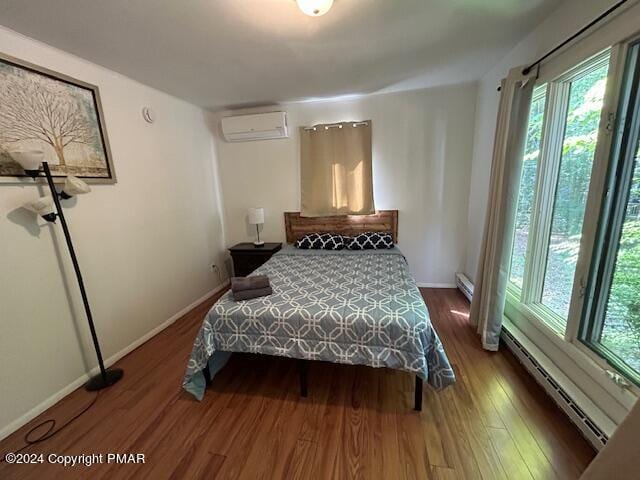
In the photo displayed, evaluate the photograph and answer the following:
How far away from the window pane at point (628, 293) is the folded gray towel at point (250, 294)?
6.60 feet

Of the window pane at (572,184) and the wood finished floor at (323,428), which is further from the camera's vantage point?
the window pane at (572,184)

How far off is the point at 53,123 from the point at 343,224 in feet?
9.26

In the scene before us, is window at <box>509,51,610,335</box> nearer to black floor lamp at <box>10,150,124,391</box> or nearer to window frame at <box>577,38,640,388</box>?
window frame at <box>577,38,640,388</box>

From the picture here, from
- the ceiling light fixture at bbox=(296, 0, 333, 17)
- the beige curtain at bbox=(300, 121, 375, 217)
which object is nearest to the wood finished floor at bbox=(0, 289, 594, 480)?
the beige curtain at bbox=(300, 121, 375, 217)

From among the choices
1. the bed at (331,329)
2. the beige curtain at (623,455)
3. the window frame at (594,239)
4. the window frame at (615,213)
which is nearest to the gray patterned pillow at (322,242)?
the bed at (331,329)

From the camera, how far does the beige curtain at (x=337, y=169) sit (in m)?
3.21

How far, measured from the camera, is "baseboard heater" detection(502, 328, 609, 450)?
125 cm

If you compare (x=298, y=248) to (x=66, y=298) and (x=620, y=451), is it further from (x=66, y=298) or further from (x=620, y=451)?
(x=620, y=451)

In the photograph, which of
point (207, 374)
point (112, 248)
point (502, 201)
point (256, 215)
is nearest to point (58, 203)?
point (112, 248)

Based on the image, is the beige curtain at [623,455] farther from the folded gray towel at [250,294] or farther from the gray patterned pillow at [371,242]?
the gray patterned pillow at [371,242]

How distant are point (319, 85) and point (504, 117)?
5.82ft

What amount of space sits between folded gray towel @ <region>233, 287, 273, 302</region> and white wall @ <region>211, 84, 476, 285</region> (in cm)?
186

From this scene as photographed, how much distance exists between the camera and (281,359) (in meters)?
2.17

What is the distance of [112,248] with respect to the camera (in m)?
2.21
